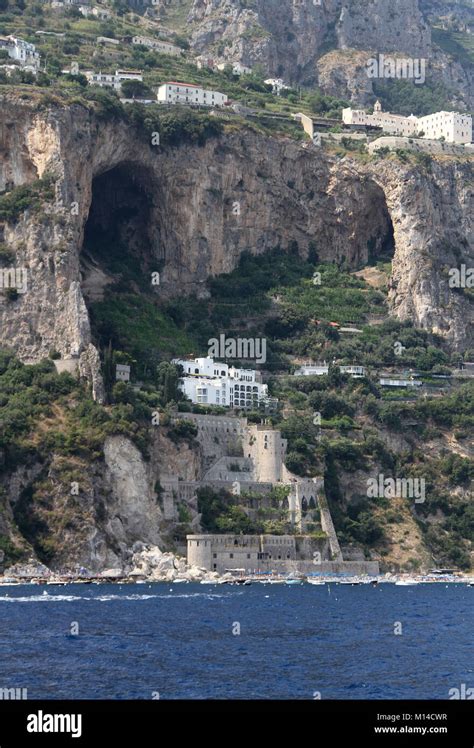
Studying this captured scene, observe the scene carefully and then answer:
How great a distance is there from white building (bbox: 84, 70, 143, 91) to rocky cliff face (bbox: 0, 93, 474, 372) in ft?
32.1

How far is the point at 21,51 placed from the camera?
422ft

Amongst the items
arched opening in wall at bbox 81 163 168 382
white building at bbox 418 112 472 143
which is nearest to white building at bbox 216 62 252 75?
white building at bbox 418 112 472 143

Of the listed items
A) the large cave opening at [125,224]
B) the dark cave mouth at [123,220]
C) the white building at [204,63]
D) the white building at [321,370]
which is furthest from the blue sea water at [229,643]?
the white building at [204,63]

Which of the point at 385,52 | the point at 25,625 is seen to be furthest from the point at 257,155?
the point at 25,625

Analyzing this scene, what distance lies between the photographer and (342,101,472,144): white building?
475 ft

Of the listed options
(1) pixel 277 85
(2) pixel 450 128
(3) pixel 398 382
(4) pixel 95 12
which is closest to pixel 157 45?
(4) pixel 95 12

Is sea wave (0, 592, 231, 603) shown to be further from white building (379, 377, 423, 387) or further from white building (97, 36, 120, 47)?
white building (97, 36, 120, 47)

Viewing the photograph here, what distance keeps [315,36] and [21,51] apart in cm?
5483

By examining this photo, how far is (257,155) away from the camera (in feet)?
424

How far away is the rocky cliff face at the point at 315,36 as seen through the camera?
16700 cm

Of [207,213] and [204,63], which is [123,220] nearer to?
[207,213]

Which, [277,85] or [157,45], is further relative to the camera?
[277,85]

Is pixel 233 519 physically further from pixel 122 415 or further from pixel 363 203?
pixel 363 203
